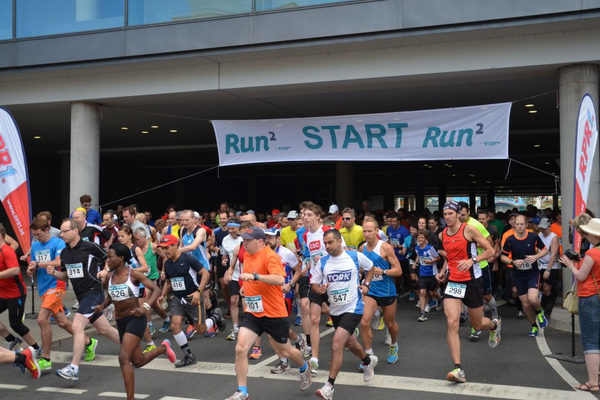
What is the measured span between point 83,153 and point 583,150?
11.6 meters

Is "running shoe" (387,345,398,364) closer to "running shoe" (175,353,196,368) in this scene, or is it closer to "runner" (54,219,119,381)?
"running shoe" (175,353,196,368)

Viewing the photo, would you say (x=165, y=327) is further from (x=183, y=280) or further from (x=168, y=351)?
(x=168, y=351)

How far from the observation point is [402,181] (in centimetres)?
4453

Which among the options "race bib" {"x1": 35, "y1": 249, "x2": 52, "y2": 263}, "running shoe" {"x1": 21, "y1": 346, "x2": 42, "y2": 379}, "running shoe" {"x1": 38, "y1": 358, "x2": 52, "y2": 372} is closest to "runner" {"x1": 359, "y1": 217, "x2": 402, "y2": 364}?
"running shoe" {"x1": 21, "y1": 346, "x2": 42, "y2": 379}

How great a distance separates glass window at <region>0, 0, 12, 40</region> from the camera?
585 inches

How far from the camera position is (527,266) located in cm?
962

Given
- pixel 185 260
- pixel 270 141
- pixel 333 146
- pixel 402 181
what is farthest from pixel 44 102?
pixel 402 181

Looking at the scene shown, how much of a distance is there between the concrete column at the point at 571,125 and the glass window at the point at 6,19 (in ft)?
42.3

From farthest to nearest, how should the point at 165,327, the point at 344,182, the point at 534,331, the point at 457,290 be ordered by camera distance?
the point at 344,182 < the point at 165,327 < the point at 534,331 < the point at 457,290

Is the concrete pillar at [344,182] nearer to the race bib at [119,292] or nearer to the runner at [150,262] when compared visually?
the runner at [150,262]

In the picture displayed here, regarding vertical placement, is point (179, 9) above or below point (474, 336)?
above

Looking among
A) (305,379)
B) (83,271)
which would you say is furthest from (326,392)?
(83,271)

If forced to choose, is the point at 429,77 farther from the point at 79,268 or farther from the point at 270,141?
the point at 79,268

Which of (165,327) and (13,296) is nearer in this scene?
(13,296)
